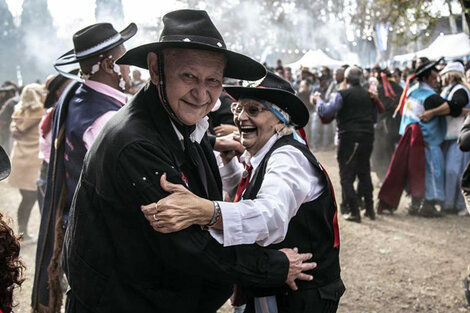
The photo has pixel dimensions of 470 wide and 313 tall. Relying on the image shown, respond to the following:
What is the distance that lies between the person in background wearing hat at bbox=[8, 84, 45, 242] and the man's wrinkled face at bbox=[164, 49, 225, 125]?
234 inches

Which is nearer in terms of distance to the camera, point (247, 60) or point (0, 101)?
point (247, 60)

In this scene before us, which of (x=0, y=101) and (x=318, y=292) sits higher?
(x=0, y=101)

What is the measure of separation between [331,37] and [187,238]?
5433cm

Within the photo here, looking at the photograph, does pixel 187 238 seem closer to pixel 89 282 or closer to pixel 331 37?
pixel 89 282

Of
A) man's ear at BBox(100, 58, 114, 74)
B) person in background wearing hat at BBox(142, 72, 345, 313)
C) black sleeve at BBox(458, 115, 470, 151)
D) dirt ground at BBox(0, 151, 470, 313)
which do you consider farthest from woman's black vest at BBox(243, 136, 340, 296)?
dirt ground at BBox(0, 151, 470, 313)

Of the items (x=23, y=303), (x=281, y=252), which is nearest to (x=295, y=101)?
(x=281, y=252)

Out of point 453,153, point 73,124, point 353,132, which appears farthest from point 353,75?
point 73,124

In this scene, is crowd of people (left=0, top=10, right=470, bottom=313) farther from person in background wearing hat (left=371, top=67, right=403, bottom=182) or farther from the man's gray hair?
person in background wearing hat (left=371, top=67, right=403, bottom=182)

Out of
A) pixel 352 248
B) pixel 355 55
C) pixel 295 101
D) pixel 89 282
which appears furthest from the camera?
pixel 355 55

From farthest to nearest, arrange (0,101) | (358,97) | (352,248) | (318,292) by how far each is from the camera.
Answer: (0,101) < (358,97) < (352,248) < (318,292)

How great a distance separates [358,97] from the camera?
7.58 meters

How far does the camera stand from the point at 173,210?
170cm

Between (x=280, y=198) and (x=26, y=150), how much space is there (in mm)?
6259

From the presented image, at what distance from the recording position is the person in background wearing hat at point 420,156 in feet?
25.6
